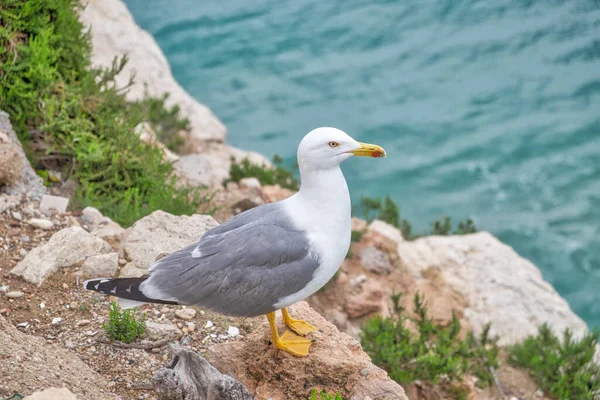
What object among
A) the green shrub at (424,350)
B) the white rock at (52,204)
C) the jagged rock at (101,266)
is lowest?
the green shrub at (424,350)

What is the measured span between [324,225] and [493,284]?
211 inches

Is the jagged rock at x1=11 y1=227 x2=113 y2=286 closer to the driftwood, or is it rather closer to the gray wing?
the gray wing

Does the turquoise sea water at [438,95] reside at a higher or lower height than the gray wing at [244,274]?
lower

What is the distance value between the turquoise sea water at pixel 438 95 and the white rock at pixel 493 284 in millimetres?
3785

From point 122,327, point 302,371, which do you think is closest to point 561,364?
point 302,371

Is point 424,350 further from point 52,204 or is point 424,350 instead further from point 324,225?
point 52,204

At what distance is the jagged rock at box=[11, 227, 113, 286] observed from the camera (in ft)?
17.5

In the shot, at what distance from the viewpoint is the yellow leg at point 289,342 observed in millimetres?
4430

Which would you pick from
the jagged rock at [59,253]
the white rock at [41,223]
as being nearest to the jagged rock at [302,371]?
the jagged rock at [59,253]

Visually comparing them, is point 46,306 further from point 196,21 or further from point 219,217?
point 196,21

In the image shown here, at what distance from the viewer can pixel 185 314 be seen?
5215 millimetres

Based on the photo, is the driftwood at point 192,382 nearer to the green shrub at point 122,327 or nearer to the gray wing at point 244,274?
the gray wing at point 244,274

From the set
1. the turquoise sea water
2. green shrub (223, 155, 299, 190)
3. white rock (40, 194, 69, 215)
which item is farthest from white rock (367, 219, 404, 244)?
white rock (40, 194, 69, 215)

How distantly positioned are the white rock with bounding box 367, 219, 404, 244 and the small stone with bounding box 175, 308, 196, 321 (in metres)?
4.46
